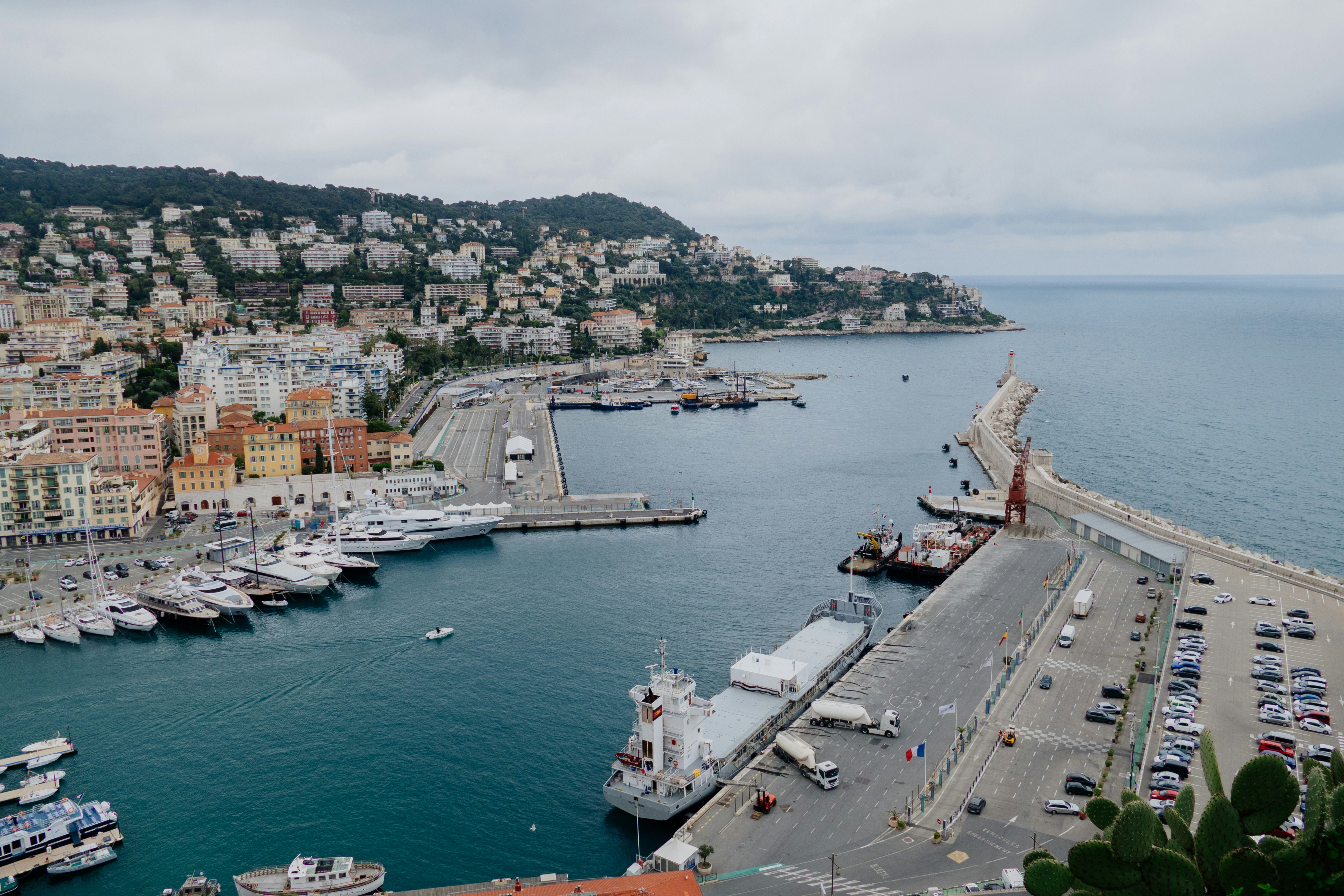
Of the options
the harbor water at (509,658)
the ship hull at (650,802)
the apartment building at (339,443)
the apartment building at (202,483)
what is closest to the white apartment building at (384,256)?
the harbor water at (509,658)

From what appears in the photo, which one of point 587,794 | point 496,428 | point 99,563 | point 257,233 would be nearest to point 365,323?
point 257,233

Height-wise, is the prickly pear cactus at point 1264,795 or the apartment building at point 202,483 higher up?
the prickly pear cactus at point 1264,795

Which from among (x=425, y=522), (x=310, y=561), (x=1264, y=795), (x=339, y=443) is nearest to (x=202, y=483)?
(x=339, y=443)

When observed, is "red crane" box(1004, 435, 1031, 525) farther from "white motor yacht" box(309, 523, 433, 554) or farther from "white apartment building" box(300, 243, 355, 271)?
"white apartment building" box(300, 243, 355, 271)

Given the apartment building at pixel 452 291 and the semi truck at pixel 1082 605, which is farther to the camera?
the apartment building at pixel 452 291

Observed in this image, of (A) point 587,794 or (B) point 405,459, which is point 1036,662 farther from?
(B) point 405,459

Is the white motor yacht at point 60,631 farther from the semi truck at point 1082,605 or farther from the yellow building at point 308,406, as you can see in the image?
the semi truck at point 1082,605
